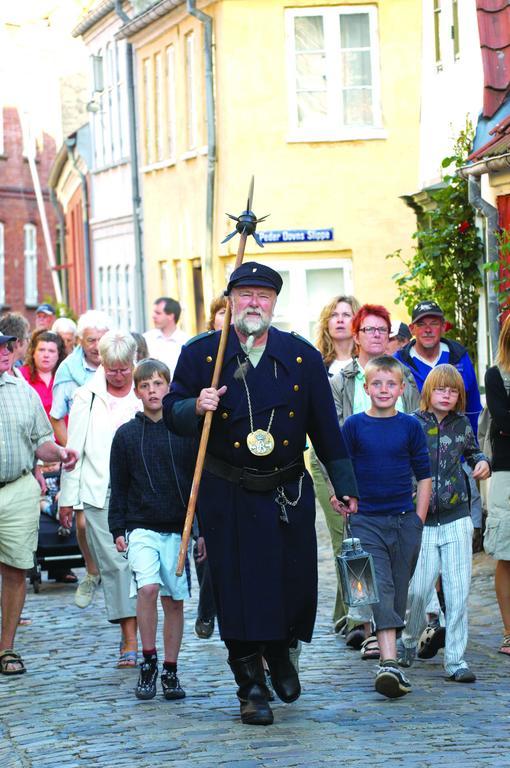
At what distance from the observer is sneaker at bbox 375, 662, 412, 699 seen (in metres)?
8.45

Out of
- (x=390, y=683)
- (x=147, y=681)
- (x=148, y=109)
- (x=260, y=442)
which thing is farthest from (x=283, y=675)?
(x=148, y=109)

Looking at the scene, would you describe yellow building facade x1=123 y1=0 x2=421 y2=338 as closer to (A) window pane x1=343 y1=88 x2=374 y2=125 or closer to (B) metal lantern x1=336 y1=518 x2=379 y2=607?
(A) window pane x1=343 y1=88 x2=374 y2=125

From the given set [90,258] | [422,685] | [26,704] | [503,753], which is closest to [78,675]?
[26,704]

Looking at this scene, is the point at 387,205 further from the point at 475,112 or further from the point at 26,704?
the point at 26,704

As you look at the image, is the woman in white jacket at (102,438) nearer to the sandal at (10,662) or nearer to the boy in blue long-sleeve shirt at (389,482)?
the sandal at (10,662)

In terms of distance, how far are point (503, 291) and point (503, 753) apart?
7.74m

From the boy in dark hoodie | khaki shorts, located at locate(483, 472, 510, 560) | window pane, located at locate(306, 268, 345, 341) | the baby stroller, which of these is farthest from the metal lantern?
window pane, located at locate(306, 268, 345, 341)

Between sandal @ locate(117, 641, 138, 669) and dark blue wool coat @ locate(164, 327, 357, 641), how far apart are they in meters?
1.89

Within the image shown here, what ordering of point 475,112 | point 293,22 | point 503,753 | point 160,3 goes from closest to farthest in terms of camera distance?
point 503,753, point 475,112, point 293,22, point 160,3

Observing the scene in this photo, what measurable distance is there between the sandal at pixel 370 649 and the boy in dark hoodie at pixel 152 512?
1182 millimetres

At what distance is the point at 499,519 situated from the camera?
10.2m

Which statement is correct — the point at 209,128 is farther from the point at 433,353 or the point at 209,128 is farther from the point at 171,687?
the point at 171,687

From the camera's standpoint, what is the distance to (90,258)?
38.9m

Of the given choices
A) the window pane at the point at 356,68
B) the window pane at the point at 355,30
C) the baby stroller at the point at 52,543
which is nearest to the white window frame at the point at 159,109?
the window pane at the point at 356,68
